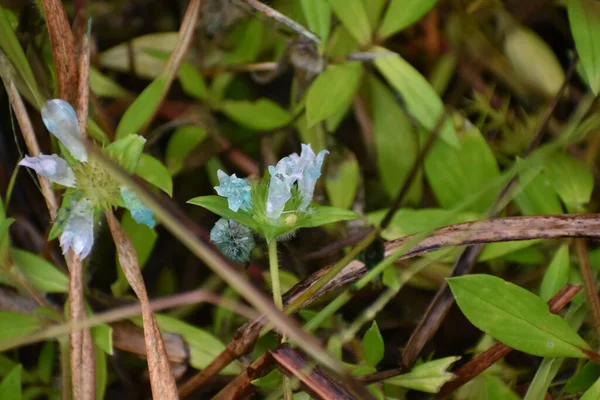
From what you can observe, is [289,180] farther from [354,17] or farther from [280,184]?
[354,17]

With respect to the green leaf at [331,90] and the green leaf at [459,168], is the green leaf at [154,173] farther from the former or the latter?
the green leaf at [459,168]

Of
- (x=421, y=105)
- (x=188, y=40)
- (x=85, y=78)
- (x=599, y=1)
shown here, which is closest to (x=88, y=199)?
(x=85, y=78)

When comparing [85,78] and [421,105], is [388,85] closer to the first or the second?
[421,105]

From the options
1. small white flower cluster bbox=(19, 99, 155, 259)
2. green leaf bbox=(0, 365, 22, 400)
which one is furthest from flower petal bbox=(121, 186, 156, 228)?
green leaf bbox=(0, 365, 22, 400)

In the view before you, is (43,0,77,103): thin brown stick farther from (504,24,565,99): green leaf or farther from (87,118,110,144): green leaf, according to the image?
(504,24,565,99): green leaf

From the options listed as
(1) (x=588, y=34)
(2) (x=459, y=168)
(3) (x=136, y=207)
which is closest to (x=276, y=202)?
(3) (x=136, y=207)

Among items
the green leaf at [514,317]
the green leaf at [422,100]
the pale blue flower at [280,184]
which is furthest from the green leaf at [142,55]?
the green leaf at [514,317]
